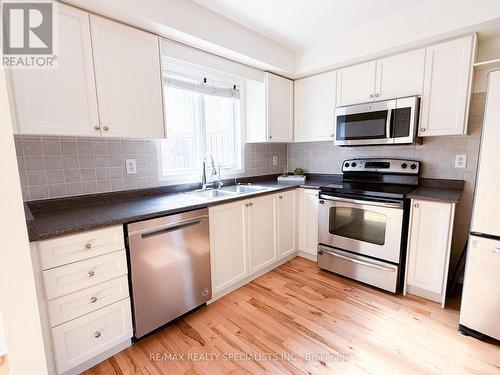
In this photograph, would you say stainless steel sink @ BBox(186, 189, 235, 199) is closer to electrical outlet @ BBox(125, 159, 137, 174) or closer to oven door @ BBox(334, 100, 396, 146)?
electrical outlet @ BBox(125, 159, 137, 174)

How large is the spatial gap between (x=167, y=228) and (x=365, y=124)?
2.01 m

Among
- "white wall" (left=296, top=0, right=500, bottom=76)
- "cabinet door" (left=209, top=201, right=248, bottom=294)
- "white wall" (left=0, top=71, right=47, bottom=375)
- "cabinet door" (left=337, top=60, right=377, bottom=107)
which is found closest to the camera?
"white wall" (left=0, top=71, right=47, bottom=375)

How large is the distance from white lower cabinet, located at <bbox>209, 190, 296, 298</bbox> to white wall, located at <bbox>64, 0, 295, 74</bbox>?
1.32m

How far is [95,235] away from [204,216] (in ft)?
2.35

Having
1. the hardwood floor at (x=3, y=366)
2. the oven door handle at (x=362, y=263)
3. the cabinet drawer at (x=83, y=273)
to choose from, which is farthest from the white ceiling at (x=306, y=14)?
the hardwood floor at (x=3, y=366)

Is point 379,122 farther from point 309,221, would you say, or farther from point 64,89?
point 64,89

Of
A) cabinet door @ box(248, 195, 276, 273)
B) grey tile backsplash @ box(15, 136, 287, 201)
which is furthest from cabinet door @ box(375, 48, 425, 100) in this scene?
grey tile backsplash @ box(15, 136, 287, 201)

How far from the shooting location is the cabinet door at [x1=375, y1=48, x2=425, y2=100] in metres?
2.06

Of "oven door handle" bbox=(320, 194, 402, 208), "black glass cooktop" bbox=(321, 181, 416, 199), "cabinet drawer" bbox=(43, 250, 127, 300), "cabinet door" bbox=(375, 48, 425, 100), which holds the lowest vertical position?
"cabinet drawer" bbox=(43, 250, 127, 300)

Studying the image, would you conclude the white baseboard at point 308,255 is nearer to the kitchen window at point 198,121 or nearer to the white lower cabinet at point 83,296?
the kitchen window at point 198,121

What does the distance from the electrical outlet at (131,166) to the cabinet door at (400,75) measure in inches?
90.0

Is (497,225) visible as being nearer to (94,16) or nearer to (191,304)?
(191,304)

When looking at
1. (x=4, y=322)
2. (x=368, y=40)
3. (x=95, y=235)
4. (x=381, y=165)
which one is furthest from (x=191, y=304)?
(x=368, y=40)

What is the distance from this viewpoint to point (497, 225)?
4.81 ft
